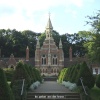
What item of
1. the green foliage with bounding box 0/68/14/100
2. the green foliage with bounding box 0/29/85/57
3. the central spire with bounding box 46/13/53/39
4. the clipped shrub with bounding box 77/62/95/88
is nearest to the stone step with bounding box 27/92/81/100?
the clipped shrub with bounding box 77/62/95/88

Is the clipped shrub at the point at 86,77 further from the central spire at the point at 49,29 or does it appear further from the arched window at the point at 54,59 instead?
the central spire at the point at 49,29

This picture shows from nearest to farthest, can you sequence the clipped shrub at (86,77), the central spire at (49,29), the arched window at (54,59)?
the clipped shrub at (86,77), the arched window at (54,59), the central spire at (49,29)

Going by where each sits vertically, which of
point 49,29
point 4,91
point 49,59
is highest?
point 49,29

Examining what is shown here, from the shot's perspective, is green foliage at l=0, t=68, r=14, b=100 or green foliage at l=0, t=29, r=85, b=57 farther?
green foliage at l=0, t=29, r=85, b=57

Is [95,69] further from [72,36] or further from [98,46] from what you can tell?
[98,46]

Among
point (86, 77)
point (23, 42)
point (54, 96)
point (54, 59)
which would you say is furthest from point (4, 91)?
point (23, 42)

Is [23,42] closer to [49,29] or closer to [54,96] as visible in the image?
[49,29]

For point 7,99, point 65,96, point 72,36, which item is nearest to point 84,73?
point 65,96

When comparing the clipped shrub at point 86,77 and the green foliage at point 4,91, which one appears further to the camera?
the clipped shrub at point 86,77

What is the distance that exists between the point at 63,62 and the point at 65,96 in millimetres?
69291

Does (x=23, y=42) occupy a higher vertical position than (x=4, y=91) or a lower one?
higher

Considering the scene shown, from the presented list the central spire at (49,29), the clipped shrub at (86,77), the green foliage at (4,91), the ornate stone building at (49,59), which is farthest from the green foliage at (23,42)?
the green foliage at (4,91)

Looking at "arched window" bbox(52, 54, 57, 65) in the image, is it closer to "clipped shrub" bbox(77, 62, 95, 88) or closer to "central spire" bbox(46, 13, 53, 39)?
"central spire" bbox(46, 13, 53, 39)

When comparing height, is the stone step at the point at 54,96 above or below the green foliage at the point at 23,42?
below
